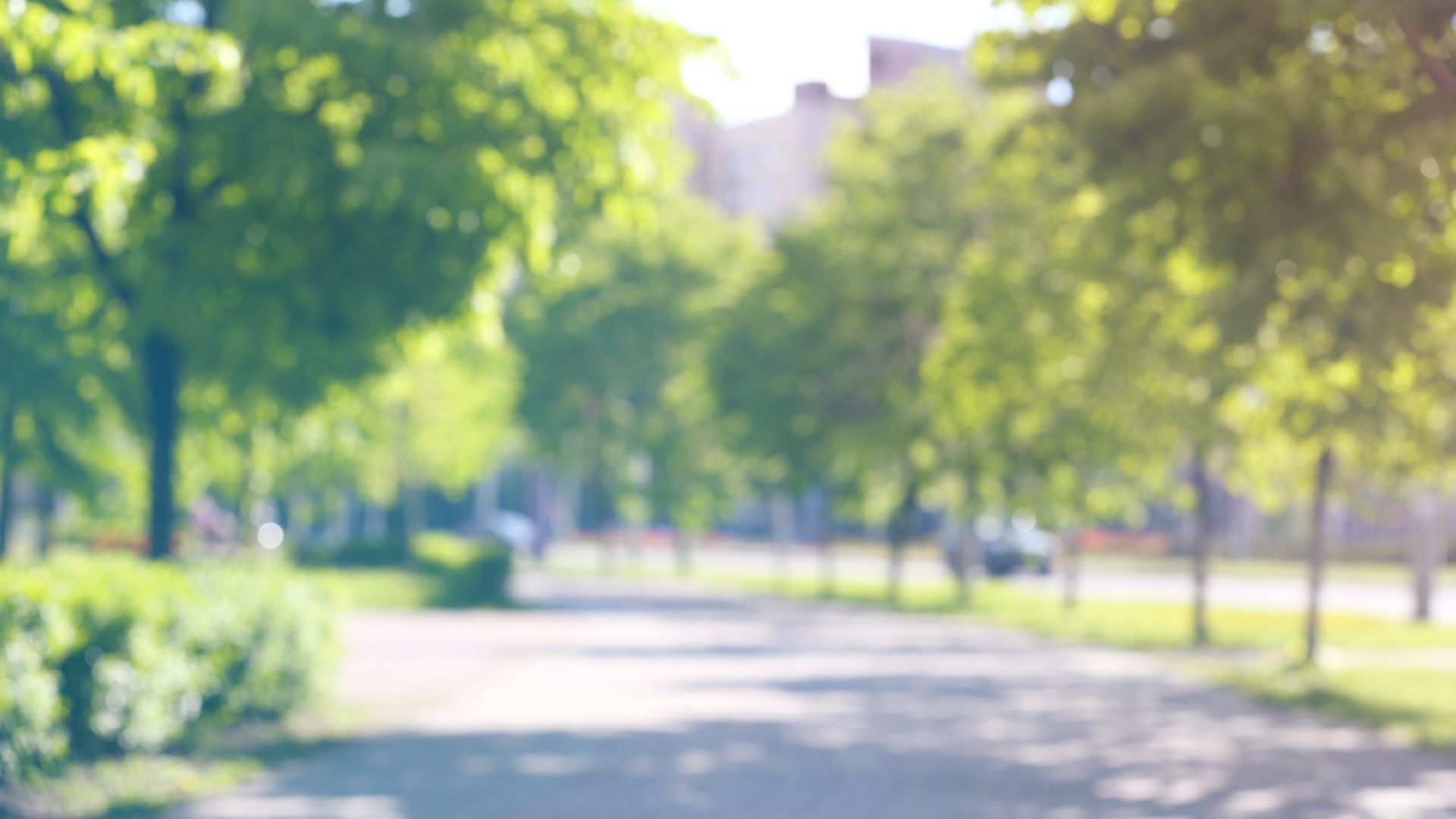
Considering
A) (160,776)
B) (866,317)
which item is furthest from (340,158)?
(866,317)

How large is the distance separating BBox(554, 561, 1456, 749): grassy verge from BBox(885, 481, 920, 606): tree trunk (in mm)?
474

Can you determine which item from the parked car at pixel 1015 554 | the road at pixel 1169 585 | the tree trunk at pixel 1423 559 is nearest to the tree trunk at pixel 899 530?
the road at pixel 1169 585

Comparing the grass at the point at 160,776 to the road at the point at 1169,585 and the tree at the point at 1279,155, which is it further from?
the road at the point at 1169,585

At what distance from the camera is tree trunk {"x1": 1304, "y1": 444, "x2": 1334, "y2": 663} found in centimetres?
2125

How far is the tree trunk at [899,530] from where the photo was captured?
40.4 m

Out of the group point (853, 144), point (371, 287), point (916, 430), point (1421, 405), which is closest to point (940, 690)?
point (1421, 405)

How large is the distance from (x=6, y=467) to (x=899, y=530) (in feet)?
85.3

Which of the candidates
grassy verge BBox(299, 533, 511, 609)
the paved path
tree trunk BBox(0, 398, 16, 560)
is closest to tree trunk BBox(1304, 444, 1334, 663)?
the paved path

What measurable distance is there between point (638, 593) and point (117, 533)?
1305cm

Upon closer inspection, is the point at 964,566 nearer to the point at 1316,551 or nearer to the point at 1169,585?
the point at 1169,585

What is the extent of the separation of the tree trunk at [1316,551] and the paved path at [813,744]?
170cm

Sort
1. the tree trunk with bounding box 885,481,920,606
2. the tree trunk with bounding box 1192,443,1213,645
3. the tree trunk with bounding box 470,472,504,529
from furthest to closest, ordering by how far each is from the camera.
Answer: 1. the tree trunk with bounding box 470,472,504,529
2. the tree trunk with bounding box 885,481,920,606
3. the tree trunk with bounding box 1192,443,1213,645

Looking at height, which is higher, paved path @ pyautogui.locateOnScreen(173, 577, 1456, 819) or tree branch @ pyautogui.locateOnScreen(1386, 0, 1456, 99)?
tree branch @ pyautogui.locateOnScreen(1386, 0, 1456, 99)

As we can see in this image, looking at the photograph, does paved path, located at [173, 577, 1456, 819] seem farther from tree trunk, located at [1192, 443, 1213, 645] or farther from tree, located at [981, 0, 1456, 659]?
tree, located at [981, 0, 1456, 659]
